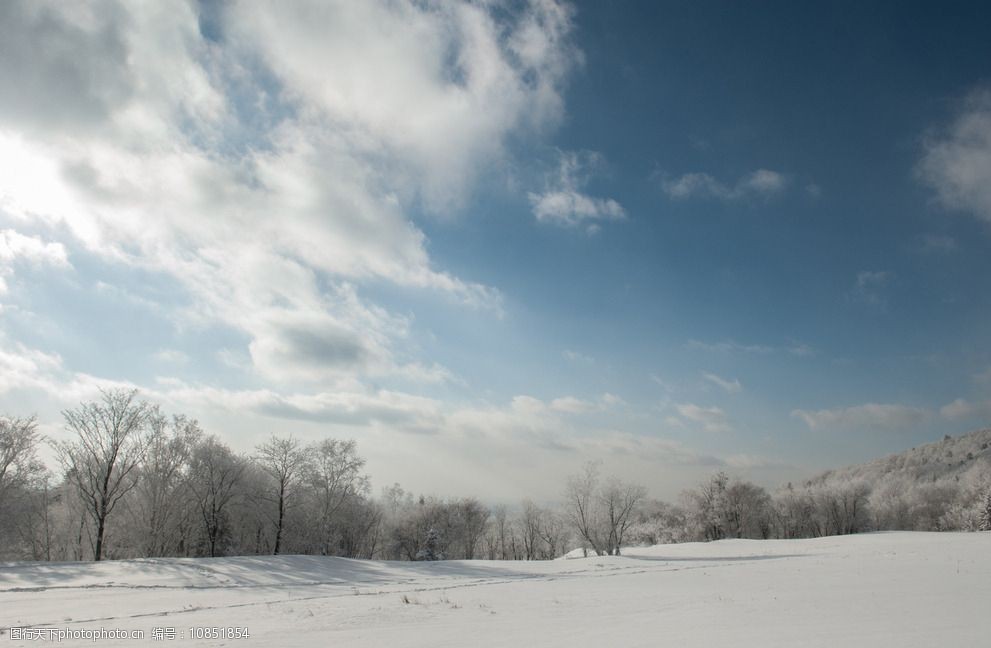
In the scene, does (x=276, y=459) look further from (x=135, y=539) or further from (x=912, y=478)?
(x=912, y=478)

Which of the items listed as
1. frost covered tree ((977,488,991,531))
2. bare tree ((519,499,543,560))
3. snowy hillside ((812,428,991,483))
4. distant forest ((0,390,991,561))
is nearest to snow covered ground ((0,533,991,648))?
distant forest ((0,390,991,561))

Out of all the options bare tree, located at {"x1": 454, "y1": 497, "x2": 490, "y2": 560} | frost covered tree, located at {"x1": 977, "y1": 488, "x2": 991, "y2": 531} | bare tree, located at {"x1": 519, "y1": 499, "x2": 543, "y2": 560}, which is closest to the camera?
frost covered tree, located at {"x1": 977, "y1": 488, "x2": 991, "y2": 531}

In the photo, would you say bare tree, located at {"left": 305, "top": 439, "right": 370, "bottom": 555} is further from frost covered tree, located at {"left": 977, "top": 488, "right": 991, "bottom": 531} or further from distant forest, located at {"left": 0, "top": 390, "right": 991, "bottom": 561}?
frost covered tree, located at {"left": 977, "top": 488, "right": 991, "bottom": 531}

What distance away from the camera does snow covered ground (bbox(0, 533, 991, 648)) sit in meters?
10.0

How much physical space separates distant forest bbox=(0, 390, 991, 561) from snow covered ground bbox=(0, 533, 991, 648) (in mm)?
15400

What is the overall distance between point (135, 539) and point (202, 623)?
3760cm

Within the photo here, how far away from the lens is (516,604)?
614 inches

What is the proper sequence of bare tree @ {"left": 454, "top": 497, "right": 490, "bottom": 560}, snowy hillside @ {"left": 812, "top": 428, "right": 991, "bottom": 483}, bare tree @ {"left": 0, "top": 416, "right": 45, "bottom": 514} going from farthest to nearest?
snowy hillside @ {"left": 812, "top": 428, "right": 991, "bottom": 483} < bare tree @ {"left": 454, "top": 497, "right": 490, "bottom": 560} < bare tree @ {"left": 0, "top": 416, "right": 45, "bottom": 514}

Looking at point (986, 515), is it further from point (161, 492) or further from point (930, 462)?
point (930, 462)

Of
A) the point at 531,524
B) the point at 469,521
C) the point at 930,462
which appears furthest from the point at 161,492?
the point at 930,462

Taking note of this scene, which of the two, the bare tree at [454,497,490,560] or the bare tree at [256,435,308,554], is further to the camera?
the bare tree at [454,497,490,560]

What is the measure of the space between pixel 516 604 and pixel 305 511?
145ft

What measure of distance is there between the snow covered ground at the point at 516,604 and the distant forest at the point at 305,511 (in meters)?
15.4

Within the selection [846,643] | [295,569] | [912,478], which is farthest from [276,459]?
[912,478]
